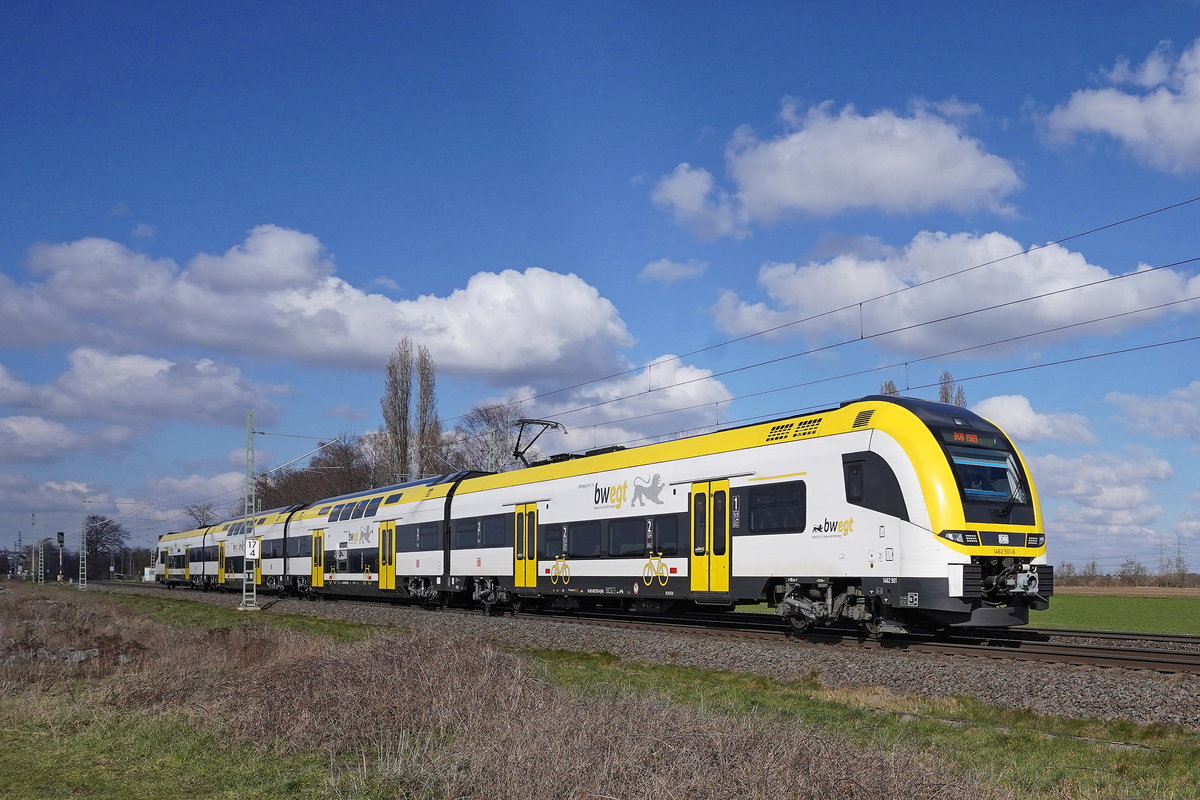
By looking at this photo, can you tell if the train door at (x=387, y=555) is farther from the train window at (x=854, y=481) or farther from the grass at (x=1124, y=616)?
the train window at (x=854, y=481)

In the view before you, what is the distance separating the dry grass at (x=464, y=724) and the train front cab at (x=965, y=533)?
6.93 m

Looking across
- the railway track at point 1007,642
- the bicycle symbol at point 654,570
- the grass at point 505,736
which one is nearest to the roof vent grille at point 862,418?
the railway track at point 1007,642

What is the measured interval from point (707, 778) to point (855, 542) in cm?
1186

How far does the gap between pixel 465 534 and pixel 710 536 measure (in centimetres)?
1287

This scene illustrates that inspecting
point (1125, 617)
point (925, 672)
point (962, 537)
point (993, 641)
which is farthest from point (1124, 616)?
point (925, 672)

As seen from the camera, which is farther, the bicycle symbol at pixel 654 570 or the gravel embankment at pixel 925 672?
the bicycle symbol at pixel 654 570

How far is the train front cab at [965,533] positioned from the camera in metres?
16.2

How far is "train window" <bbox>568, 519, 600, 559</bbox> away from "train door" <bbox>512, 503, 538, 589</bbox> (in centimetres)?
196

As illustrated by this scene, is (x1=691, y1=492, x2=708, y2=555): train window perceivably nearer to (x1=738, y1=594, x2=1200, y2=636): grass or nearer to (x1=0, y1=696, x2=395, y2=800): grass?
(x1=738, y1=594, x2=1200, y2=636): grass

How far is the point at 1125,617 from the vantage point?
104 ft

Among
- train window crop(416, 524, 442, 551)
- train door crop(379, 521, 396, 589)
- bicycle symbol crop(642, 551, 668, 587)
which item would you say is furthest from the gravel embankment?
train door crop(379, 521, 396, 589)

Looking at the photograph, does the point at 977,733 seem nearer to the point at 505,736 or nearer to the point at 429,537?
the point at 505,736

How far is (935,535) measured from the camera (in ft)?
53.5

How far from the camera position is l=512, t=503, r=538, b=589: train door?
2808 centimetres
